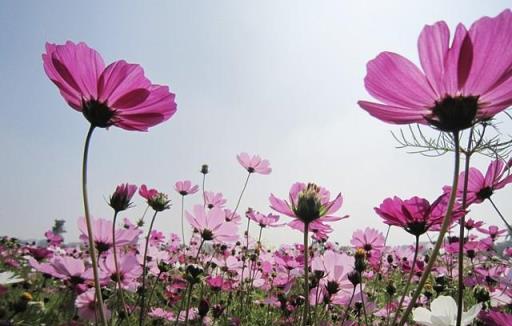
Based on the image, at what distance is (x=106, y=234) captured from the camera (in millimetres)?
1407

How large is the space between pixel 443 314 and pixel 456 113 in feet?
1.80

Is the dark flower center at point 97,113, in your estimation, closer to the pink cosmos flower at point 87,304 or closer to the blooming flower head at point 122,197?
the blooming flower head at point 122,197

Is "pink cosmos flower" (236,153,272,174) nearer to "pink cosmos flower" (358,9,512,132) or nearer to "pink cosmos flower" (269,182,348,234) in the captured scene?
"pink cosmos flower" (269,182,348,234)

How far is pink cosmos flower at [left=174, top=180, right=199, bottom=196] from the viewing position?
139 inches

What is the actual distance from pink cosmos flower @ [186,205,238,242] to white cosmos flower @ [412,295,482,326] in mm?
775

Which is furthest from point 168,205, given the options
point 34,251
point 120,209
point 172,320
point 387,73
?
point 34,251

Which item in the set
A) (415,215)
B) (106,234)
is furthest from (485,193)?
(106,234)

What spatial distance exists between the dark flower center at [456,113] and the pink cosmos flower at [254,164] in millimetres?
2786

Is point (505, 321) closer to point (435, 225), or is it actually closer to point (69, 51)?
point (435, 225)

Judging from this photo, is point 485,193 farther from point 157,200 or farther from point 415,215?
point 157,200

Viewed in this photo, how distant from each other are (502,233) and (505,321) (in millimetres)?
3082

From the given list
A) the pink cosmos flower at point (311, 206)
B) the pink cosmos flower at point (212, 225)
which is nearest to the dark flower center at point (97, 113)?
the pink cosmos flower at point (311, 206)

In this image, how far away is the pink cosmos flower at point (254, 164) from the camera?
A: 338cm

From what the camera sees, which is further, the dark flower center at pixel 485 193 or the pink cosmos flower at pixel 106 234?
the pink cosmos flower at pixel 106 234
